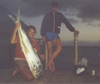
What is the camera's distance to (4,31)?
8.52 metres

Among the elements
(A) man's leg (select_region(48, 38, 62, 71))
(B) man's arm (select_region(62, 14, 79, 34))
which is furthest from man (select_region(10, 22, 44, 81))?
(B) man's arm (select_region(62, 14, 79, 34))

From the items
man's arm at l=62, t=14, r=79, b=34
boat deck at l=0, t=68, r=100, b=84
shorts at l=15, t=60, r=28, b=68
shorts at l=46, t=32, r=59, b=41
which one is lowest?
boat deck at l=0, t=68, r=100, b=84

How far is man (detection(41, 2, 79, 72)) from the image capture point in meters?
7.86

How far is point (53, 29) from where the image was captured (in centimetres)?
790

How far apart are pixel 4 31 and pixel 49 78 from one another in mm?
2196

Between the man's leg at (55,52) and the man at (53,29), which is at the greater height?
the man at (53,29)

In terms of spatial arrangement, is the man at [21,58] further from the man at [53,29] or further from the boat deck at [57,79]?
the man at [53,29]

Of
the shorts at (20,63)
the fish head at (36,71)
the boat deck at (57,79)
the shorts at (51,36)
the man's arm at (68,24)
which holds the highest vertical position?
the man's arm at (68,24)

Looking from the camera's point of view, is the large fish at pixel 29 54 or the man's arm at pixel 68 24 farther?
the man's arm at pixel 68 24

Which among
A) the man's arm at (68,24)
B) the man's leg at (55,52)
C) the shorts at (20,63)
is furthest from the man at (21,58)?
the man's arm at (68,24)

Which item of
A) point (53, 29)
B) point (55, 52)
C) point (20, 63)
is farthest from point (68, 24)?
point (20, 63)

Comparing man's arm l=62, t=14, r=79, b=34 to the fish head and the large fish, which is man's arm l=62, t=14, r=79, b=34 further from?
the fish head

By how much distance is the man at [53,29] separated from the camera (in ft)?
25.8

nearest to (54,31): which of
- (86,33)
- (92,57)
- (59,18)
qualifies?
(59,18)
